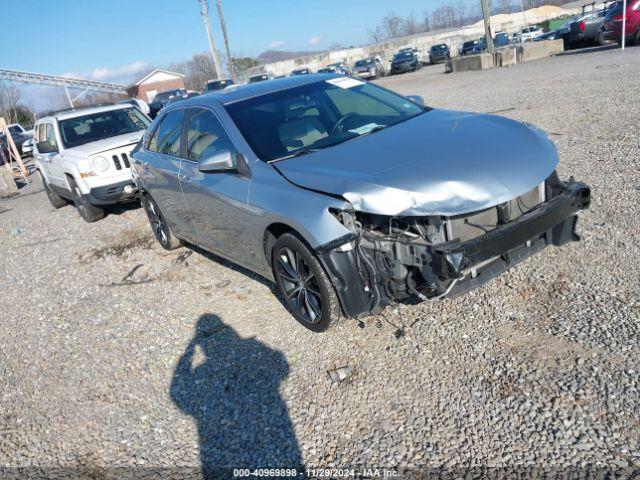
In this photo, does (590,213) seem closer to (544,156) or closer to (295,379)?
(544,156)

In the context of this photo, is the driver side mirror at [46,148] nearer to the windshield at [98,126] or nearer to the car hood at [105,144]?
the windshield at [98,126]

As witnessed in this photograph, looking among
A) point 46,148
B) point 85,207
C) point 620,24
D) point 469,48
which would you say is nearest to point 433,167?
point 85,207

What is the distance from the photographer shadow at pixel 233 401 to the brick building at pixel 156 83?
2635 inches

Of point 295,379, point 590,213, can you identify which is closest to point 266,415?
point 295,379

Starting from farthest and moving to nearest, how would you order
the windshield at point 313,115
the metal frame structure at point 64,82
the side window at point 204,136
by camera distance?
the metal frame structure at point 64,82 → the side window at point 204,136 → the windshield at point 313,115

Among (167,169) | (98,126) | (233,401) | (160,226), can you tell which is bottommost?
(233,401)

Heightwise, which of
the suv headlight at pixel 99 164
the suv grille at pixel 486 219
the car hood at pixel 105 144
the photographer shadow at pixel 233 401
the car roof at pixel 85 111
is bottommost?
the photographer shadow at pixel 233 401

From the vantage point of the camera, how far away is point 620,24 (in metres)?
19.4

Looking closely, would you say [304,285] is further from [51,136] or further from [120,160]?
[51,136]

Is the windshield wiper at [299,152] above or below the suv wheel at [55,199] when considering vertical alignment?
above

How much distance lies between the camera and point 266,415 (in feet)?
10.5

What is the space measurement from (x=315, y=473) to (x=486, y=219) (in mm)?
1865

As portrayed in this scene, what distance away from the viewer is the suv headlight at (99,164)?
8188mm

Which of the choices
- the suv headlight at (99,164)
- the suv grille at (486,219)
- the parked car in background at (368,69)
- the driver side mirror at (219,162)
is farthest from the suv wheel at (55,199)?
the parked car in background at (368,69)
